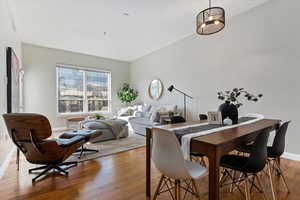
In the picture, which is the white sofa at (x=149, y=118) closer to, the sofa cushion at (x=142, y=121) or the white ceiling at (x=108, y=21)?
the sofa cushion at (x=142, y=121)

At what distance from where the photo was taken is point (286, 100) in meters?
3.06

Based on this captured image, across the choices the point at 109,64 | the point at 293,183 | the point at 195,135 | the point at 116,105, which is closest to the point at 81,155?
the point at 195,135

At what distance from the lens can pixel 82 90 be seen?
6.15 metres

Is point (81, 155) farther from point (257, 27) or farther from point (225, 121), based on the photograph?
point (257, 27)

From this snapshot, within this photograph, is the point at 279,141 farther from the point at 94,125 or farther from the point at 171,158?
the point at 94,125

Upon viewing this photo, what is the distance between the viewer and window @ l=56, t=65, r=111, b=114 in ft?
18.5

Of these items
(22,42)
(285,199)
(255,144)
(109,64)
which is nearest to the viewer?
(255,144)

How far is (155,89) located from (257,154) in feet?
15.5

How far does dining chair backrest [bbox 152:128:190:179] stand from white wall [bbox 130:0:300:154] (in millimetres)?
2979

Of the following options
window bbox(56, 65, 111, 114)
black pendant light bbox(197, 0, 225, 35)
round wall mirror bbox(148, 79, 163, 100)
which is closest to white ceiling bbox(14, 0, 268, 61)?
window bbox(56, 65, 111, 114)

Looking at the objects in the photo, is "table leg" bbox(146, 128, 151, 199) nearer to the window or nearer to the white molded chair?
the white molded chair

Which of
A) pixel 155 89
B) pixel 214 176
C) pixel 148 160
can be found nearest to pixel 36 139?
pixel 148 160

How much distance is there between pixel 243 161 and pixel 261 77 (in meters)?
2.49

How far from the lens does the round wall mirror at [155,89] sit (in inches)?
229
